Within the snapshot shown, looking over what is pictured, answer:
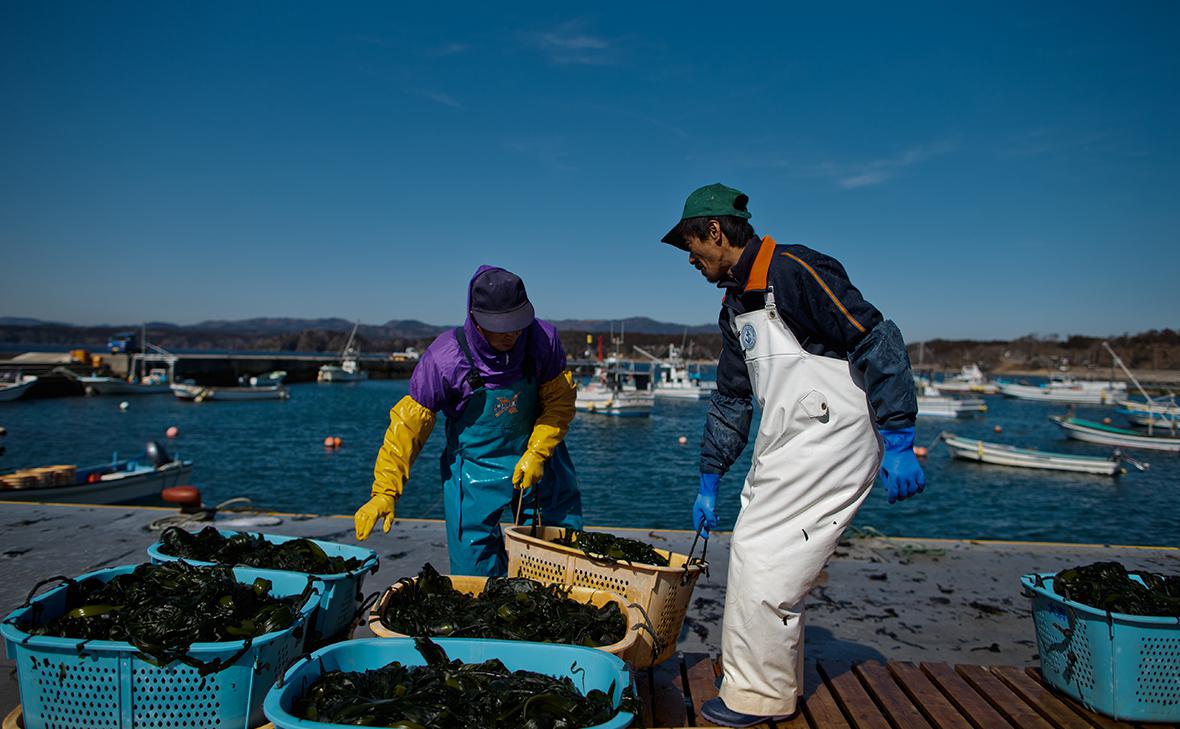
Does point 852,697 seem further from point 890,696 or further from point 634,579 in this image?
point 634,579

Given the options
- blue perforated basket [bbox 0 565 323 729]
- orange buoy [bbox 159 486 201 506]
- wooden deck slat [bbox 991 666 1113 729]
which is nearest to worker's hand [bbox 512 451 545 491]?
blue perforated basket [bbox 0 565 323 729]

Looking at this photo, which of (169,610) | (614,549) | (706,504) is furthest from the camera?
(706,504)

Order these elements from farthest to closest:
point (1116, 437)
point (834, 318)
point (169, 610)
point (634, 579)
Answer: point (1116, 437)
point (634, 579)
point (834, 318)
point (169, 610)

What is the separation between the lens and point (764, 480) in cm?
230

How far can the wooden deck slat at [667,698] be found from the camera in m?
2.31

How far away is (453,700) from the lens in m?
1.74

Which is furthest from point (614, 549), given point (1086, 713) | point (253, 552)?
point (1086, 713)

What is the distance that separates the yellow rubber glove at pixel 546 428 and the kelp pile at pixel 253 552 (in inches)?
30.3

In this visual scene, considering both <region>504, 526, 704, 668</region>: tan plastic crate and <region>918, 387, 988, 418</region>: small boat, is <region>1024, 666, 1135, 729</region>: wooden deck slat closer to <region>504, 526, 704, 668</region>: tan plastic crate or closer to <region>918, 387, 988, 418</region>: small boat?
<region>504, 526, 704, 668</region>: tan plastic crate

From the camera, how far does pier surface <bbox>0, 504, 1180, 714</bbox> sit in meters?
3.50

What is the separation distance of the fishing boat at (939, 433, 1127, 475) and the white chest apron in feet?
82.9

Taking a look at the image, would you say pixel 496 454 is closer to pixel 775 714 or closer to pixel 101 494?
pixel 775 714

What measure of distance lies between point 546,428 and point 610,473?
1972 cm

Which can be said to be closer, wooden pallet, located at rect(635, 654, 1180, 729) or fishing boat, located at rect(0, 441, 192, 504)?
wooden pallet, located at rect(635, 654, 1180, 729)
